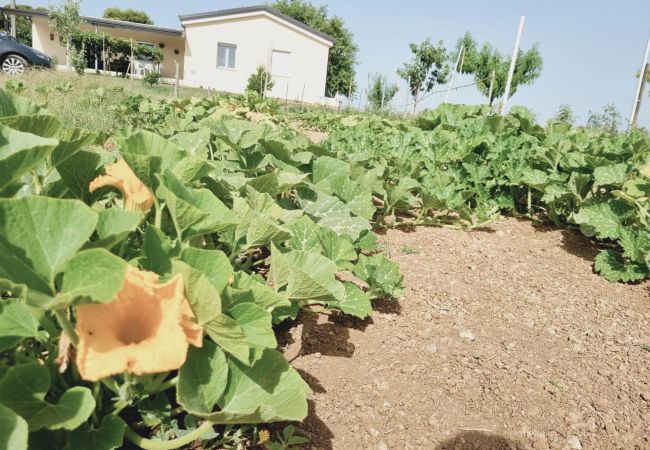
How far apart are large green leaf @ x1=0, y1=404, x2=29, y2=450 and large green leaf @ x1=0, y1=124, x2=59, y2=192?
1.39 ft

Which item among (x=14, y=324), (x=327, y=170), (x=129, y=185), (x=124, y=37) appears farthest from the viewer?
(x=124, y=37)

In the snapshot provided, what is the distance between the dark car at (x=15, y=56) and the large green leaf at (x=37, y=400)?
1752cm

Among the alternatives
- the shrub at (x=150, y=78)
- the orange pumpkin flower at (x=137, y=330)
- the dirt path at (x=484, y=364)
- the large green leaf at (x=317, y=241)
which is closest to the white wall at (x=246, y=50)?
the shrub at (x=150, y=78)

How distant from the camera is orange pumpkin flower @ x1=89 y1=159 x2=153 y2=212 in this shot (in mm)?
1142

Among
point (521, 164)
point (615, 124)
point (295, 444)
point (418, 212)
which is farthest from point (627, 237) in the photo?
point (615, 124)

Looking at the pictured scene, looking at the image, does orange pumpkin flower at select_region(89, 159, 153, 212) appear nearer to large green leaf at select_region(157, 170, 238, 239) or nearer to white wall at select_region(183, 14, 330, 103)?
large green leaf at select_region(157, 170, 238, 239)

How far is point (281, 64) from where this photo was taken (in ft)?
85.9

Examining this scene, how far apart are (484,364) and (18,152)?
177 centimetres

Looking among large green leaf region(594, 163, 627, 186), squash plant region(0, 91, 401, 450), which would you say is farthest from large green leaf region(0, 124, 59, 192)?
large green leaf region(594, 163, 627, 186)

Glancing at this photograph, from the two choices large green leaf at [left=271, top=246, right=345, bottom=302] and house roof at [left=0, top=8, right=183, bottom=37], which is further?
house roof at [left=0, top=8, right=183, bottom=37]

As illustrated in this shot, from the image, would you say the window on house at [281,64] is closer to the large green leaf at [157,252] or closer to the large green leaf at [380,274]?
the large green leaf at [380,274]

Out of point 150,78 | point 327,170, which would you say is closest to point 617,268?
point 327,170

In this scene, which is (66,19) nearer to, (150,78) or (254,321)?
(150,78)

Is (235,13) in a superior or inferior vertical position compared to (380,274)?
superior
